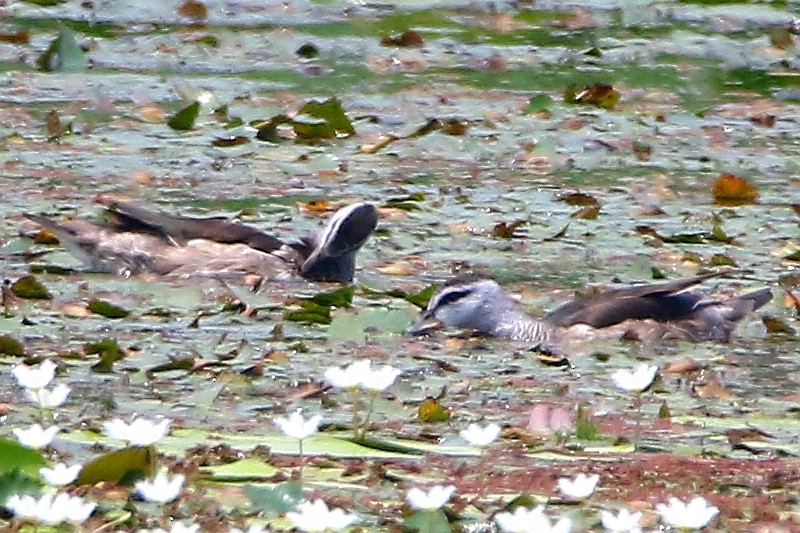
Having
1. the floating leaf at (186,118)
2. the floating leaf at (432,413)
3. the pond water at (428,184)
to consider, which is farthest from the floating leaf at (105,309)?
the floating leaf at (186,118)

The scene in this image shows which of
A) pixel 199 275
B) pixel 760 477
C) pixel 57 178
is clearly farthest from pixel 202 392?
pixel 57 178

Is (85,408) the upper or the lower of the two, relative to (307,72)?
upper

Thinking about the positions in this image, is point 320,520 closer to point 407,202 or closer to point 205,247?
point 205,247

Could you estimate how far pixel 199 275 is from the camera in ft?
28.7

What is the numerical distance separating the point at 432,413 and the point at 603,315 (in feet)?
5.71

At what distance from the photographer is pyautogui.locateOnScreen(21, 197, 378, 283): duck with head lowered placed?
28.5 feet

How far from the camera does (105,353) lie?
6.71 metres

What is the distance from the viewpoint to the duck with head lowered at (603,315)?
25.0ft

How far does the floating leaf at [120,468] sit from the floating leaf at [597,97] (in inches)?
310

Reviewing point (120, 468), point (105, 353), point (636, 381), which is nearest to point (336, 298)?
point (105, 353)

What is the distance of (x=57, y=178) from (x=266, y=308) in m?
2.61

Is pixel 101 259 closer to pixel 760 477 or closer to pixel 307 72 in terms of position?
pixel 760 477

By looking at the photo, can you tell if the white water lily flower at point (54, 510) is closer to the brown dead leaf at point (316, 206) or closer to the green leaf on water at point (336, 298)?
the green leaf on water at point (336, 298)

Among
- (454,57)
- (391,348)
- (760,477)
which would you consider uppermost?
(760,477)
